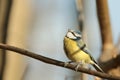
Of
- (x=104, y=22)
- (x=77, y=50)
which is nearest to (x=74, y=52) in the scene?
(x=77, y=50)

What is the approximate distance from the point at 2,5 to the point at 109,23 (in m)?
0.44

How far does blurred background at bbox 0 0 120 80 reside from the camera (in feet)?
3.44

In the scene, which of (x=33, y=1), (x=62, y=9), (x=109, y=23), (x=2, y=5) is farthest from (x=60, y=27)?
(x=109, y=23)

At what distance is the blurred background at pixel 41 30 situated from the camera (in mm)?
1049

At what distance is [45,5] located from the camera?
54.9 inches

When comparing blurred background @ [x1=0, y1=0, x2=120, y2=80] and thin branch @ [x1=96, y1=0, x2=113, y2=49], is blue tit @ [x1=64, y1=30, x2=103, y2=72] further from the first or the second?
thin branch @ [x1=96, y1=0, x2=113, y2=49]

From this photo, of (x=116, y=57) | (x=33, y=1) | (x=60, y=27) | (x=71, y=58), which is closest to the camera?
(x=116, y=57)

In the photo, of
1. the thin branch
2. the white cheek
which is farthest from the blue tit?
the thin branch

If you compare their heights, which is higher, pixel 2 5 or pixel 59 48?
pixel 2 5

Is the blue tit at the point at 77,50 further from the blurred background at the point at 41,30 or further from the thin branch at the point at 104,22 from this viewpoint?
the thin branch at the point at 104,22

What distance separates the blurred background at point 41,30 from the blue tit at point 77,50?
24 mm

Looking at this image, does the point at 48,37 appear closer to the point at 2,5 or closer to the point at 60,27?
the point at 60,27

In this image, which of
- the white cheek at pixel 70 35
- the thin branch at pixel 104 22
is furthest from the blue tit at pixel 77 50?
the thin branch at pixel 104 22

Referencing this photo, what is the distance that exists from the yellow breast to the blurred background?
0.12 feet
